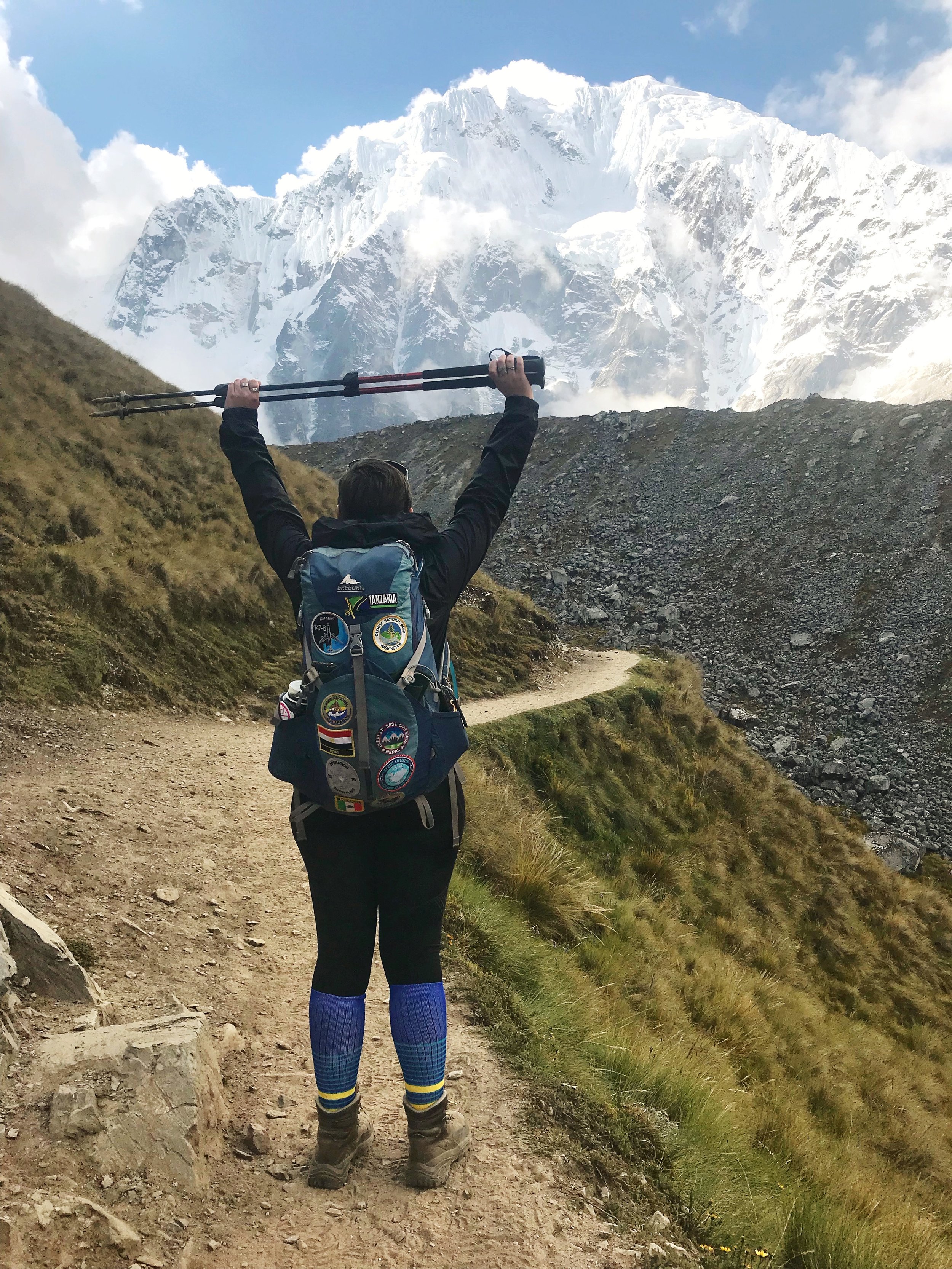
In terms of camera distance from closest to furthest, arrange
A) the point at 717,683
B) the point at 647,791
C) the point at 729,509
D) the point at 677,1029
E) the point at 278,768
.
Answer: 1. the point at 278,768
2. the point at 677,1029
3. the point at 647,791
4. the point at 717,683
5. the point at 729,509

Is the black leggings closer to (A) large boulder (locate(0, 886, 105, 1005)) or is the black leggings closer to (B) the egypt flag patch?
(B) the egypt flag patch

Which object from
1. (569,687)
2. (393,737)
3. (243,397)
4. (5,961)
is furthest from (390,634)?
(569,687)

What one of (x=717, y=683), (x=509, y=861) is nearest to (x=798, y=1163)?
(x=509, y=861)

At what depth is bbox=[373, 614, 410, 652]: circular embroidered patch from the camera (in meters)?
2.79

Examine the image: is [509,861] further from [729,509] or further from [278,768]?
[729,509]

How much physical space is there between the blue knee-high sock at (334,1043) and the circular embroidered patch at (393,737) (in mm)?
1051

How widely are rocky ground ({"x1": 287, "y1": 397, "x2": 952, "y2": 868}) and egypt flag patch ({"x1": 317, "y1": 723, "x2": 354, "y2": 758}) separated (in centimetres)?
1933

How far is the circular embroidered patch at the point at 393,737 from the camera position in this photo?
8.96ft

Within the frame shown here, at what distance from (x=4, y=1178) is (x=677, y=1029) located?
5.23 m

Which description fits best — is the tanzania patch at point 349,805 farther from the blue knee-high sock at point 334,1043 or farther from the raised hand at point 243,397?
the raised hand at point 243,397

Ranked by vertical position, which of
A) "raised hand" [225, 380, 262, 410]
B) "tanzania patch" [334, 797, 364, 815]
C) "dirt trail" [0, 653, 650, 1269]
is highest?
"raised hand" [225, 380, 262, 410]

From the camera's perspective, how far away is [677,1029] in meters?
6.43

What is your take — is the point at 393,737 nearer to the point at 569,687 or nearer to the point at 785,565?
the point at 569,687

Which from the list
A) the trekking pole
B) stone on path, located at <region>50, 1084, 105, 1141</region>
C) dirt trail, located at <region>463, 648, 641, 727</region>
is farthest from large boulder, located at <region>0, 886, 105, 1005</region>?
dirt trail, located at <region>463, 648, 641, 727</region>
